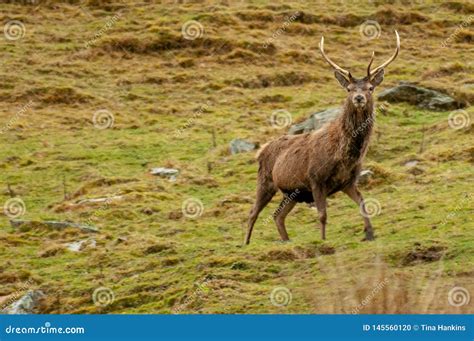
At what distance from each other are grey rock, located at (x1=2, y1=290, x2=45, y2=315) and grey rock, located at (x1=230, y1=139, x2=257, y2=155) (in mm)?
15183

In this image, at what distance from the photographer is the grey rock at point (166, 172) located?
103 feet

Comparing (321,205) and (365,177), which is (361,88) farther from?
(365,177)

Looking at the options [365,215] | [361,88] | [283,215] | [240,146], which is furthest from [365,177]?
[240,146]

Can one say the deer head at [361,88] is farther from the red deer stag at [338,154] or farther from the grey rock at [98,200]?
the grey rock at [98,200]

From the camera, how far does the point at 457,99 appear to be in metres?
36.7

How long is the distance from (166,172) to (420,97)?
10304 mm

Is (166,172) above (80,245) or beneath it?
beneath

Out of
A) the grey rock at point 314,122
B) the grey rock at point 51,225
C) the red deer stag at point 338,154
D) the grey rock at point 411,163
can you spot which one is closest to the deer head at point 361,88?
the red deer stag at point 338,154

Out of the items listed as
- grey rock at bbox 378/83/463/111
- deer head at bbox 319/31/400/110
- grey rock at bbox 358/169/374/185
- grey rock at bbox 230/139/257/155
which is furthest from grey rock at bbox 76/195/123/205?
grey rock at bbox 378/83/463/111

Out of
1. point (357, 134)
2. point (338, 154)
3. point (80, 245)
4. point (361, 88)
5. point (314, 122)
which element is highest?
point (361, 88)

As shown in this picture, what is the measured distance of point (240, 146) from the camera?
3378 centimetres

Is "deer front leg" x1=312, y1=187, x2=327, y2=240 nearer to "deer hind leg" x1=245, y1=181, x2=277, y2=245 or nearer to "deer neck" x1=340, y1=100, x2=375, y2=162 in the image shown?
"deer neck" x1=340, y1=100, x2=375, y2=162

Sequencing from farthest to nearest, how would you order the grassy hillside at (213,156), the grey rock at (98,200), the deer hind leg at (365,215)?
the grey rock at (98,200), the deer hind leg at (365,215), the grassy hillside at (213,156)

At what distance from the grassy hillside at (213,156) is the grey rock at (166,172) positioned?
1.35ft
